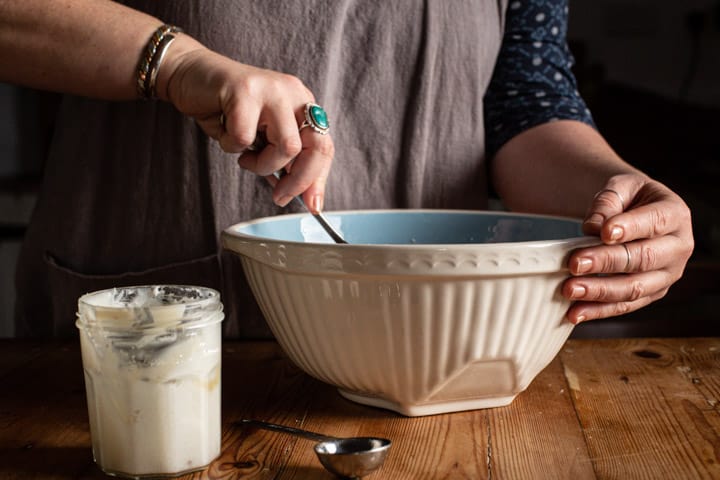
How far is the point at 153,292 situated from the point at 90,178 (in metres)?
0.42

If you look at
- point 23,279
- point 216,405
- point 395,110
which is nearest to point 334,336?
point 216,405

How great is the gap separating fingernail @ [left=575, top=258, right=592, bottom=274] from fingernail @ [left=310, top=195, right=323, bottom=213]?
29 centimetres

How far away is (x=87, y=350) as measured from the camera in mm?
556

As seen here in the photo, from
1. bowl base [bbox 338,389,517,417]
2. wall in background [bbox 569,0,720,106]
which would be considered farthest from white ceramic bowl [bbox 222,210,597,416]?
wall in background [bbox 569,0,720,106]

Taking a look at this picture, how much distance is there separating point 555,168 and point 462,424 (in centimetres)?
41

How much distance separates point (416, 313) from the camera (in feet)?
1.98

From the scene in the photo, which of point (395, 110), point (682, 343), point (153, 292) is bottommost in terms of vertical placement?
point (682, 343)

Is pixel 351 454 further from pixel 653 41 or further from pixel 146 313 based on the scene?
pixel 653 41

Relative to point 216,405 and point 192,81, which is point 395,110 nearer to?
point 192,81

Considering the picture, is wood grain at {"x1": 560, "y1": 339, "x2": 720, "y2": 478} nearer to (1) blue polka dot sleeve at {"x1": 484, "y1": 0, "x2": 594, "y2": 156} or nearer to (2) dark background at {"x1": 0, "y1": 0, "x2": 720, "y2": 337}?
(1) blue polka dot sleeve at {"x1": 484, "y1": 0, "x2": 594, "y2": 156}

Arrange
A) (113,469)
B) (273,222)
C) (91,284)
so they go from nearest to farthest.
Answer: (113,469)
(273,222)
(91,284)

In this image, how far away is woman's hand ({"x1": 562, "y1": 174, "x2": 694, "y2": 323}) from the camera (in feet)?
2.07

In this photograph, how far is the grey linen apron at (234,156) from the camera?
92 centimetres

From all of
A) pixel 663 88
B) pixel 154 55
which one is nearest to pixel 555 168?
pixel 154 55
